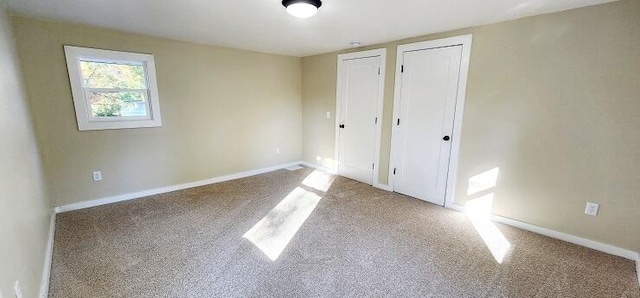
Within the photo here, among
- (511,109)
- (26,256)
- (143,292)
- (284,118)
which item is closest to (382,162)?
(511,109)

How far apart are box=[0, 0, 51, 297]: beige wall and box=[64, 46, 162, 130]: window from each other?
74cm

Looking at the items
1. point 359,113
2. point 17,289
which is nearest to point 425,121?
point 359,113

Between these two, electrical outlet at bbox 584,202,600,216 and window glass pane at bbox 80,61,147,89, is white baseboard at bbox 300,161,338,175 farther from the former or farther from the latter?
electrical outlet at bbox 584,202,600,216

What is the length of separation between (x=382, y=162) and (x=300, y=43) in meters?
2.12

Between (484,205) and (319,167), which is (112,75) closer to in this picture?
(319,167)

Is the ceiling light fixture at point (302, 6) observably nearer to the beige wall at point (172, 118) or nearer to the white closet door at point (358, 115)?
the white closet door at point (358, 115)

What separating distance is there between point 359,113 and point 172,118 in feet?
8.99

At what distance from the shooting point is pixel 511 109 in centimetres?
258

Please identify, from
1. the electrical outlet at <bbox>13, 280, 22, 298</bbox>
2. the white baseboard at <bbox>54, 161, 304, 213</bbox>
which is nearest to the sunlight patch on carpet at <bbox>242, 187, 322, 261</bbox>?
the white baseboard at <bbox>54, 161, 304, 213</bbox>

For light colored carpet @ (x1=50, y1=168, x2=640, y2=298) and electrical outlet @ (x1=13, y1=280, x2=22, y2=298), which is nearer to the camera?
electrical outlet @ (x1=13, y1=280, x2=22, y2=298)

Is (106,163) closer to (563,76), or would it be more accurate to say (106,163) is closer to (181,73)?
(181,73)

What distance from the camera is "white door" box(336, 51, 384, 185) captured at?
3773 mm

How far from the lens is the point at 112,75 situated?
10.2ft

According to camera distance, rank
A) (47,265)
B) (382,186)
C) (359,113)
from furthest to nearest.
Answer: (359,113), (382,186), (47,265)
